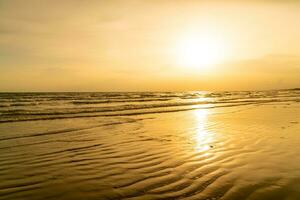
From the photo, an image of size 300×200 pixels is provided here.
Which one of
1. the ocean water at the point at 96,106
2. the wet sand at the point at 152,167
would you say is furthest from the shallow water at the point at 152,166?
the ocean water at the point at 96,106

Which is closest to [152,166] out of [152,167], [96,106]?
[152,167]

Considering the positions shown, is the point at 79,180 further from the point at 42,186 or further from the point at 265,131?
the point at 265,131

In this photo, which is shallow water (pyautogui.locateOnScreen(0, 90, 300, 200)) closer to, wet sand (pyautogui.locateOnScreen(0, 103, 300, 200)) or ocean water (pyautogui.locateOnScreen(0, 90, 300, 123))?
wet sand (pyautogui.locateOnScreen(0, 103, 300, 200))

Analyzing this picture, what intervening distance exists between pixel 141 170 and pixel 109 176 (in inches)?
31.2

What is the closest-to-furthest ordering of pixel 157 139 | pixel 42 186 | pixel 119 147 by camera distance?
pixel 42 186 < pixel 119 147 < pixel 157 139

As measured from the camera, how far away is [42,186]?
18.7ft

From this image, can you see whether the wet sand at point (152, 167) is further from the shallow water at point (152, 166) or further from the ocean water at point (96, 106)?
the ocean water at point (96, 106)

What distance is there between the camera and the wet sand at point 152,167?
535 centimetres

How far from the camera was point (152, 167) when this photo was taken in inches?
279

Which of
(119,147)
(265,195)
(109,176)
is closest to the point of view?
(265,195)

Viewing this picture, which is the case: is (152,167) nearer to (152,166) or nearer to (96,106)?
(152,166)

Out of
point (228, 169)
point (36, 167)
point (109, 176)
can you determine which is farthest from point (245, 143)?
point (36, 167)

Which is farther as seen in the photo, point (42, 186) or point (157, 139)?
point (157, 139)

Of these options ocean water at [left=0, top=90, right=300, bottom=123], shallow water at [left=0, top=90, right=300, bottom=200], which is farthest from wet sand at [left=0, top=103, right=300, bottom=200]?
ocean water at [left=0, top=90, right=300, bottom=123]
